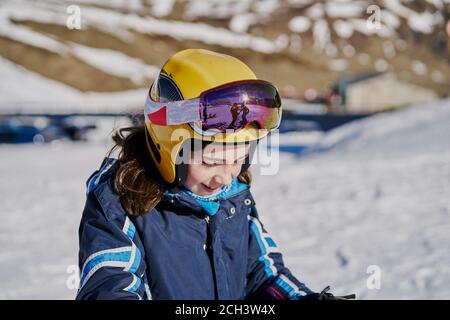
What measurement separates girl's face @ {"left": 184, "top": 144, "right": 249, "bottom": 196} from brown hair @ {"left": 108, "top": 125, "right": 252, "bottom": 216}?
120 millimetres

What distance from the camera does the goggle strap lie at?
6.09ft

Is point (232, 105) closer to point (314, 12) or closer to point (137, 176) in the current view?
point (137, 176)

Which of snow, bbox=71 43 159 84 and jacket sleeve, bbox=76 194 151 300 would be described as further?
snow, bbox=71 43 159 84

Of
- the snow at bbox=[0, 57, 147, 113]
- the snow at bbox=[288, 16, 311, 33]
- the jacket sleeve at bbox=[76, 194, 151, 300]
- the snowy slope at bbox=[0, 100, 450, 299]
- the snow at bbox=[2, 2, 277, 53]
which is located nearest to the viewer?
the jacket sleeve at bbox=[76, 194, 151, 300]

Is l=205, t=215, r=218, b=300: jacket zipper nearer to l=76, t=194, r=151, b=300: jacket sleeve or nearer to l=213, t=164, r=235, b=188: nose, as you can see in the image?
l=213, t=164, r=235, b=188: nose

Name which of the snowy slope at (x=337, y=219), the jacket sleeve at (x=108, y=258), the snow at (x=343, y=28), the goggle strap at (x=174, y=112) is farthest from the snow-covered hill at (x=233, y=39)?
the jacket sleeve at (x=108, y=258)

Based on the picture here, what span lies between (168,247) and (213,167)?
31 cm

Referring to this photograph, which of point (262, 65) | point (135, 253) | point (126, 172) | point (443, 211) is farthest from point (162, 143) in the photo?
point (262, 65)

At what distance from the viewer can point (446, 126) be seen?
12.9m

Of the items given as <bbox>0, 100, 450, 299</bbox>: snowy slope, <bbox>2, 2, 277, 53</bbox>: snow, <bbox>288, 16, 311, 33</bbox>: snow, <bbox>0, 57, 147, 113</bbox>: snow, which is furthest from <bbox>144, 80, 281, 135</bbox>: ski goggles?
<bbox>288, 16, 311, 33</bbox>: snow

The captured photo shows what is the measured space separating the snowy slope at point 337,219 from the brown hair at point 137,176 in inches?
101

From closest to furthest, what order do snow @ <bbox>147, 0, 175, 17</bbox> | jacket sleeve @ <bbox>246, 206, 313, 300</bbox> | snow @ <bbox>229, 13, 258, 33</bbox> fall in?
jacket sleeve @ <bbox>246, 206, 313, 300</bbox> < snow @ <bbox>229, 13, 258, 33</bbox> < snow @ <bbox>147, 0, 175, 17</bbox>

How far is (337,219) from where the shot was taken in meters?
6.50

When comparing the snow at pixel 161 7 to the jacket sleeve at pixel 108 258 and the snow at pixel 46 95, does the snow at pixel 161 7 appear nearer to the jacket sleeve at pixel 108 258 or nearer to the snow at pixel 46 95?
the snow at pixel 46 95
